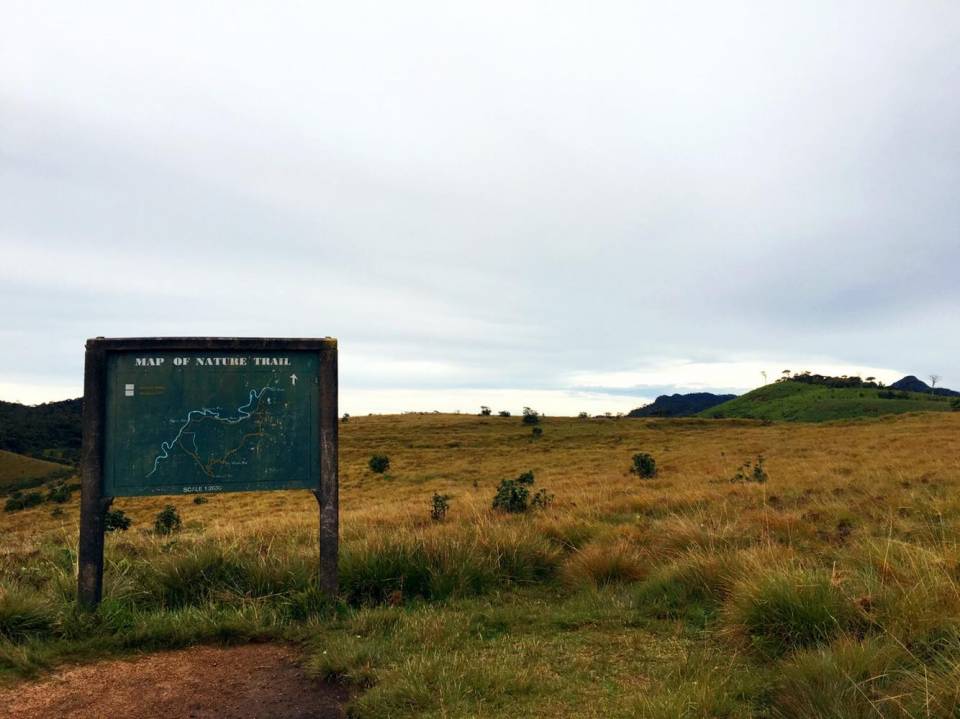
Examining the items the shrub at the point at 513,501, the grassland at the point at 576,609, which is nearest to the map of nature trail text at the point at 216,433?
the grassland at the point at 576,609

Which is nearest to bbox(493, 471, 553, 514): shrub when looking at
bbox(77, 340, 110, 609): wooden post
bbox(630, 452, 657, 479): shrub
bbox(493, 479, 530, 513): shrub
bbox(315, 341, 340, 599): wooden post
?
bbox(493, 479, 530, 513): shrub

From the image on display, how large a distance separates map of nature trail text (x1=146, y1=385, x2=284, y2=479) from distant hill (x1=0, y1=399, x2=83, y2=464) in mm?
113014

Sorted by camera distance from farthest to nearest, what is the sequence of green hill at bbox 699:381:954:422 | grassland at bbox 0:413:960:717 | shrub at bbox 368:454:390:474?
1. green hill at bbox 699:381:954:422
2. shrub at bbox 368:454:390:474
3. grassland at bbox 0:413:960:717

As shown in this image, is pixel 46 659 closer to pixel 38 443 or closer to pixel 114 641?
pixel 114 641

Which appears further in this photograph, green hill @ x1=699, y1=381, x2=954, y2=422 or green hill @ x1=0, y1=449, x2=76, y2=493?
green hill @ x1=699, y1=381, x2=954, y2=422

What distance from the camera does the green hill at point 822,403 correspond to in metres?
87.4

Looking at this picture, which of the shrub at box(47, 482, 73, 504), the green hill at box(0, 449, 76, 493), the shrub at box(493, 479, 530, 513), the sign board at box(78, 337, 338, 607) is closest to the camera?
the sign board at box(78, 337, 338, 607)

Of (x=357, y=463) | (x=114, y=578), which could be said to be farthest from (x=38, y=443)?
(x=114, y=578)

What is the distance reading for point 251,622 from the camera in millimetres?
5375

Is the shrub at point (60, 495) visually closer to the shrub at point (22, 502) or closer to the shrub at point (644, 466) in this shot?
the shrub at point (22, 502)

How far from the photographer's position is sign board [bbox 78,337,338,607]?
598cm

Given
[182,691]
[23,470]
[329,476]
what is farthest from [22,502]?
[182,691]

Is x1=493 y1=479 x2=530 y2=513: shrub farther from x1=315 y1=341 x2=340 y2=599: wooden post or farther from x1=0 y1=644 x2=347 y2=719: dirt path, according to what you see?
x1=0 y1=644 x2=347 y2=719: dirt path

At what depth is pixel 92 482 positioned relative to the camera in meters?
5.91
